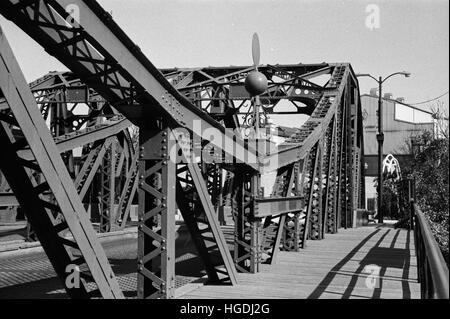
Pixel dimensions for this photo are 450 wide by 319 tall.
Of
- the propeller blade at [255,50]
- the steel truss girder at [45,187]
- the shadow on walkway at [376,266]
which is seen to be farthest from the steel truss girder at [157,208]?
the propeller blade at [255,50]

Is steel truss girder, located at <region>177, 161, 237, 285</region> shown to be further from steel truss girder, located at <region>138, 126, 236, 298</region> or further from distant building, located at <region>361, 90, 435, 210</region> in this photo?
distant building, located at <region>361, 90, 435, 210</region>

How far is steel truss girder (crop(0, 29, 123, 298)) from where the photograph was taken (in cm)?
439

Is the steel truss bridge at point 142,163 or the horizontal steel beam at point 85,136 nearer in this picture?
the steel truss bridge at point 142,163

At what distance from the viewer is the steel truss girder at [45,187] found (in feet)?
14.4

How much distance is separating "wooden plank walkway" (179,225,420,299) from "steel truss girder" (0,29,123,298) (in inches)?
94.4

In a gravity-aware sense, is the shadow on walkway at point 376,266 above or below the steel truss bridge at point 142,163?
below

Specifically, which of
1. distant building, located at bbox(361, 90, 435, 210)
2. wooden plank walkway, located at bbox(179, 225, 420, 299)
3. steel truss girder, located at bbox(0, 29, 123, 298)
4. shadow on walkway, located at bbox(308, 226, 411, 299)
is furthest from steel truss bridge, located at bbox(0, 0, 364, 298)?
distant building, located at bbox(361, 90, 435, 210)

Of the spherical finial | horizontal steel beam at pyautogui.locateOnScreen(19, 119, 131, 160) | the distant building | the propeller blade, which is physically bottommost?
horizontal steel beam at pyautogui.locateOnScreen(19, 119, 131, 160)

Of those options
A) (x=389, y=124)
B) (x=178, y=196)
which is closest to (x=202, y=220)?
(x=178, y=196)

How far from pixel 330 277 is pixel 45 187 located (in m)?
5.69

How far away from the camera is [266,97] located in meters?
19.2

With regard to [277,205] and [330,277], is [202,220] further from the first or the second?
[277,205]

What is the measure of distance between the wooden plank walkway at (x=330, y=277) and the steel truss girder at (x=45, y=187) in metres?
2.40

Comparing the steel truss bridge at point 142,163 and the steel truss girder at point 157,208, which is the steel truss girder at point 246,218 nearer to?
the steel truss bridge at point 142,163
